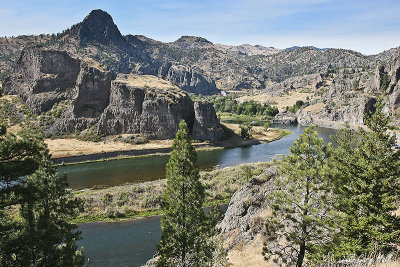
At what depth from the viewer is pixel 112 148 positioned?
10862cm

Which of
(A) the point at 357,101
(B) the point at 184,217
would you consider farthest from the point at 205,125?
(B) the point at 184,217

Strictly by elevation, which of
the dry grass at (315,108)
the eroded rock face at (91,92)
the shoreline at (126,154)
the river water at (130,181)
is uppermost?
the eroded rock face at (91,92)

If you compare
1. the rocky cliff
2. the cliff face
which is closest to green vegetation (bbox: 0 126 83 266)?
the rocky cliff

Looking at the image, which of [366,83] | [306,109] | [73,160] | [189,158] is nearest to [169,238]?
[189,158]

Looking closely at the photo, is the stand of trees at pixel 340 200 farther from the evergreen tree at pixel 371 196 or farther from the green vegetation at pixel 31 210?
the green vegetation at pixel 31 210

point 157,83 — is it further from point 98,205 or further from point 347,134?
point 347,134

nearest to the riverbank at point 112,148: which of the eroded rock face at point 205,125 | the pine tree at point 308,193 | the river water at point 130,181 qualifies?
the river water at point 130,181

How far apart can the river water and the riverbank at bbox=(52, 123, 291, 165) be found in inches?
165

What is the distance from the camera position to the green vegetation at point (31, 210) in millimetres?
13758

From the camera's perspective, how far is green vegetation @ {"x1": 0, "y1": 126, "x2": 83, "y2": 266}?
45.1 ft

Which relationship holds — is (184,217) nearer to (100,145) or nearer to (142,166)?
(142,166)

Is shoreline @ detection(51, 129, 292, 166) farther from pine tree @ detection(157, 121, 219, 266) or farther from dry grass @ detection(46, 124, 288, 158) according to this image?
pine tree @ detection(157, 121, 219, 266)

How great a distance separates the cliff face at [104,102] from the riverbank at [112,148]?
6578 mm

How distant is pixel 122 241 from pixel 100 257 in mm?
4578
